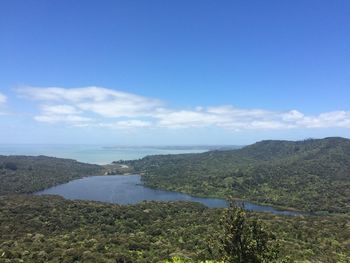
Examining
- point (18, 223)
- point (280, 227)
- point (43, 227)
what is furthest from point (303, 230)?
point (18, 223)

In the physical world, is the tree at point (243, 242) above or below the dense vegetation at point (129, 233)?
above

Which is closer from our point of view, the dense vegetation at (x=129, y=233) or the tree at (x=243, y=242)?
the tree at (x=243, y=242)

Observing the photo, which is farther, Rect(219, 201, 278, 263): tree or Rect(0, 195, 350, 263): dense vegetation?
Rect(0, 195, 350, 263): dense vegetation

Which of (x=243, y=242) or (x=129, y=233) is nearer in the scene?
(x=243, y=242)

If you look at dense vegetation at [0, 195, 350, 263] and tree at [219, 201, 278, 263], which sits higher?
tree at [219, 201, 278, 263]

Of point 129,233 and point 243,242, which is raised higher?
point 243,242
